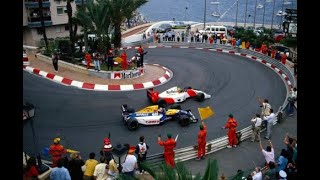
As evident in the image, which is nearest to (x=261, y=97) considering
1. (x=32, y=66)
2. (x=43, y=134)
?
(x=43, y=134)

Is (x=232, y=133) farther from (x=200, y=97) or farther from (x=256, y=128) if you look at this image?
(x=200, y=97)

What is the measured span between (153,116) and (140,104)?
3041mm

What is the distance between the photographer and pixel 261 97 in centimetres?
2275

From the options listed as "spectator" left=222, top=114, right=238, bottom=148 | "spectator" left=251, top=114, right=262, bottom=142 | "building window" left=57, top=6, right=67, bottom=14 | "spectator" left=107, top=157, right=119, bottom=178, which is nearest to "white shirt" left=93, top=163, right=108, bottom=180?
"spectator" left=107, top=157, right=119, bottom=178

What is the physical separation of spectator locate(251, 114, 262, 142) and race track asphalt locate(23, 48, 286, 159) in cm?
165

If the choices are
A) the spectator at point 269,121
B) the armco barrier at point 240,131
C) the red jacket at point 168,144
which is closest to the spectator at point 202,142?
the armco barrier at point 240,131

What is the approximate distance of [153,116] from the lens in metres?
18.2

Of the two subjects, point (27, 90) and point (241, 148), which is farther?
Answer: point (27, 90)

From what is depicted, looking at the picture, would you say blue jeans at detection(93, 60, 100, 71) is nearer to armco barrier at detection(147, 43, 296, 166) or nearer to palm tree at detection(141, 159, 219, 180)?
armco barrier at detection(147, 43, 296, 166)

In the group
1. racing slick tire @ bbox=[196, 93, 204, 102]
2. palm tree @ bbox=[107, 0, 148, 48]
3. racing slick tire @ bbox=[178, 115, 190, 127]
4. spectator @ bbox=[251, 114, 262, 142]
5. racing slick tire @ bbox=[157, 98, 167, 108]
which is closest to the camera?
spectator @ bbox=[251, 114, 262, 142]

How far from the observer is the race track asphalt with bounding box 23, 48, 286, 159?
17.1 metres

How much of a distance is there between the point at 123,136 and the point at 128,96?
5.50 m
